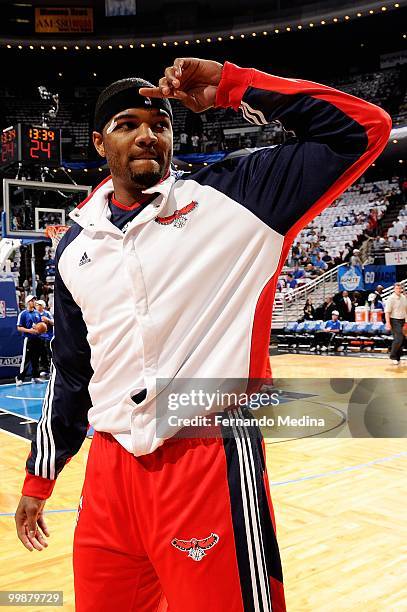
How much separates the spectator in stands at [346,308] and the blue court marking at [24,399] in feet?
28.9

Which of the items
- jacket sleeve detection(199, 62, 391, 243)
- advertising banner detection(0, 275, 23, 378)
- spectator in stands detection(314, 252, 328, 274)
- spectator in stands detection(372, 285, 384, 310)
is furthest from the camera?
spectator in stands detection(314, 252, 328, 274)

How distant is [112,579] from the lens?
1401mm

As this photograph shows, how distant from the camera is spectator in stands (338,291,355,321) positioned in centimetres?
1602

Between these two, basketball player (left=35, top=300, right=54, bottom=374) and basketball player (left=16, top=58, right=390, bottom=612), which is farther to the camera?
basketball player (left=35, top=300, right=54, bottom=374)

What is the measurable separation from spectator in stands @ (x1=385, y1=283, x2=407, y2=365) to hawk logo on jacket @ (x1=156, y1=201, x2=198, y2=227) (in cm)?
1024

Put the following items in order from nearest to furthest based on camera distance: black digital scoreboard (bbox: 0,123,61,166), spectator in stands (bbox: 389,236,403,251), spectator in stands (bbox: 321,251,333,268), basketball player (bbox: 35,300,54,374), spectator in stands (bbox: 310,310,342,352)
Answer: basketball player (bbox: 35,300,54,374) → black digital scoreboard (bbox: 0,123,61,166) → spectator in stands (bbox: 310,310,342,352) → spectator in stands (bbox: 389,236,403,251) → spectator in stands (bbox: 321,251,333,268)

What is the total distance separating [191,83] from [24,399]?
809 cm

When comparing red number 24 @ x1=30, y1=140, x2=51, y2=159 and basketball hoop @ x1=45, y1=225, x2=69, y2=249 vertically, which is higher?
red number 24 @ x1=30, y1=140, x2=51, y2=159

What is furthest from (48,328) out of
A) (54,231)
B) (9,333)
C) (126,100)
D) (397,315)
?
(126,100)

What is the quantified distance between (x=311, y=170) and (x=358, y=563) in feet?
8.34

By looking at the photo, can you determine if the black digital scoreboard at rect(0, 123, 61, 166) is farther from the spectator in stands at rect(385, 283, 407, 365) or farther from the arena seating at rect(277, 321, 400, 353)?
the arena seating at rect(277, 321, 400, 353)

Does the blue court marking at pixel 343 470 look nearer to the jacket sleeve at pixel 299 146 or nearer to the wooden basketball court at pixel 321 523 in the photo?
the wooden basketball court at pixel 321 523

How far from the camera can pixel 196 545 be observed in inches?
50.9

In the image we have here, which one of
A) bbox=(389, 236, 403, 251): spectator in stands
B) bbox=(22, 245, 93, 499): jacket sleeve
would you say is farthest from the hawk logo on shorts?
bbox=(389, 236, 403, 251): spectator in stands
